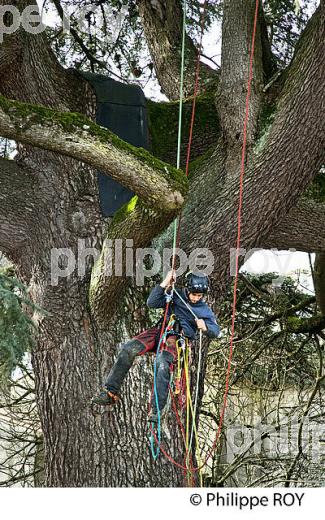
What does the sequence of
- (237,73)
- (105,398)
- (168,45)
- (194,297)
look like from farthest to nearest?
(168,45), (237,73), (105,398), (194,297)

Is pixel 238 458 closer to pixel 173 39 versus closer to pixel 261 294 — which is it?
pixel 261 294

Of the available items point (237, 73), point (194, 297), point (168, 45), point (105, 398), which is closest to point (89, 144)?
point (194, 297)

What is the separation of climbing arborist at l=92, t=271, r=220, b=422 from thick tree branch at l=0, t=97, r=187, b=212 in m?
0.46

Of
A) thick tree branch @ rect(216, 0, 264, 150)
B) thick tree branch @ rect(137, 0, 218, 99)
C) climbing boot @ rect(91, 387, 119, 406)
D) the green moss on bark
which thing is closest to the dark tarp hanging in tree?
thick tree branch @ rect(216, 0, 264, 150)

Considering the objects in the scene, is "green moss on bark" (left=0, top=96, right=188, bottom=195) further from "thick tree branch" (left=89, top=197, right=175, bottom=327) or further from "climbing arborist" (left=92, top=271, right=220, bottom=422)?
"climbing arborist" (left=92, top=271, right=220, bottom=422)

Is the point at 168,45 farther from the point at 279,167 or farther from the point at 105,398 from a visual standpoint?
the point at 105,398

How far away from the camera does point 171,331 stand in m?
3.74

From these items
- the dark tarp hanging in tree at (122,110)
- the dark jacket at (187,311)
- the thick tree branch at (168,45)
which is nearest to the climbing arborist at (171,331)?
the dark jacket at (187,311)

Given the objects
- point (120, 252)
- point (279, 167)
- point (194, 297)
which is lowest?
point (194, 297)

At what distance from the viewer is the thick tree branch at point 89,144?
365 centimetres

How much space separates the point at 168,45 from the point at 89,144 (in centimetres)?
252

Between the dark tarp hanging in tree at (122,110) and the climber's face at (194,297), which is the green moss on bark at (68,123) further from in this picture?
the dark tarp hanging in tree at (122,110)

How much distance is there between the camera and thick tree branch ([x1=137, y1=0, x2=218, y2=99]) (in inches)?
232

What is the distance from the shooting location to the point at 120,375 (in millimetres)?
3910
